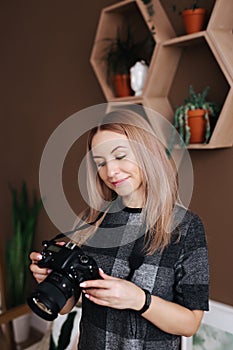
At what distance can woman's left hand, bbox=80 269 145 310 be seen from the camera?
939 millimetres

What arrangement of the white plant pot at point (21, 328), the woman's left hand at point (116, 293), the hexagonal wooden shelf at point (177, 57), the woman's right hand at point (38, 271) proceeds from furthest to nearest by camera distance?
the white plant pot at point (21, 328) → the hexagonal wooden shelf at point (177, 57) → the woman's right hand at point (38, 271) → the woman's left hand at point (116, 293)

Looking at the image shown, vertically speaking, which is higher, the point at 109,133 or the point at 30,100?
the point at 109,133

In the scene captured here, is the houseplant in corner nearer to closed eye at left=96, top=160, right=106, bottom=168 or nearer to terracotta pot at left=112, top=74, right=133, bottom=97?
terracotta pot at left=112, top=74, right=133, bottom=97

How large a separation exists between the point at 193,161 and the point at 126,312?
0.89 metres

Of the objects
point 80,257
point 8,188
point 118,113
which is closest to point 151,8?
point 118,113

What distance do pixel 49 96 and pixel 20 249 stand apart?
833 mm

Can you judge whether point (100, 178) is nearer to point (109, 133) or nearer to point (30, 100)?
point (109, 133)

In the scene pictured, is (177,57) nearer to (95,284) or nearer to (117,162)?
(117,162)

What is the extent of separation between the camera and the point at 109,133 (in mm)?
1046

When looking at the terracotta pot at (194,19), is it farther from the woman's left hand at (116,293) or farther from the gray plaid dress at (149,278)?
the woman's left hand at (116,293)

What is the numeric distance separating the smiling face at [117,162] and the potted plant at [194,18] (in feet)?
2.66

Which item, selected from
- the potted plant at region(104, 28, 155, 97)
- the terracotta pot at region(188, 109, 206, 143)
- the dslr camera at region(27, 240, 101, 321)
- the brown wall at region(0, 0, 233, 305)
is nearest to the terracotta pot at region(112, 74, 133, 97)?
the potted plant at region(104, 28, 155, 97)

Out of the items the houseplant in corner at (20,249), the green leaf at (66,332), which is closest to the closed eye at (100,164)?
the green leaf at (66,332)

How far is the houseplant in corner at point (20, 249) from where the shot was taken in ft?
8.05
